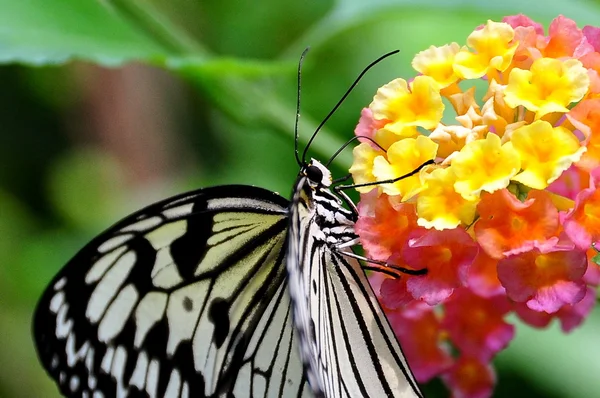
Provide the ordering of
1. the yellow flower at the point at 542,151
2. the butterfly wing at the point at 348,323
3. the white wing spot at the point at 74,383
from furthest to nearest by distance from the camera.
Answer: the white wing spot at the point at 74,383 < the butterfly wing at the point at 348,323 < the yellow flower at the point at 542,151

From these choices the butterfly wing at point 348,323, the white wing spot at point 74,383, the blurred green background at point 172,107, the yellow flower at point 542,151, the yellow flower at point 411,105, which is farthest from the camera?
the blurred green background at point 172,107

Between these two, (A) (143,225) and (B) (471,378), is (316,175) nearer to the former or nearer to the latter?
(A) (143,225)

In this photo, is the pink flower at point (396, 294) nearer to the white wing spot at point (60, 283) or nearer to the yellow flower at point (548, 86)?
the yellow flower at point (548, 86)

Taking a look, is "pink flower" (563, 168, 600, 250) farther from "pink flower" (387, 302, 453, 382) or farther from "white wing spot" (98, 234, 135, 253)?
"white wing spot" (98, 234, 135, 253)

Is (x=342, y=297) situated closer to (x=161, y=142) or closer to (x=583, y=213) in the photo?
(x=583, y=213)

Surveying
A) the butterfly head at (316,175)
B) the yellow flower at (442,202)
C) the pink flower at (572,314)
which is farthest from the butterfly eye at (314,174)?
the pink flower at (572,314)

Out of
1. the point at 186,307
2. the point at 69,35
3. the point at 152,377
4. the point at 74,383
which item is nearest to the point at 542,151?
the point at 186,307
